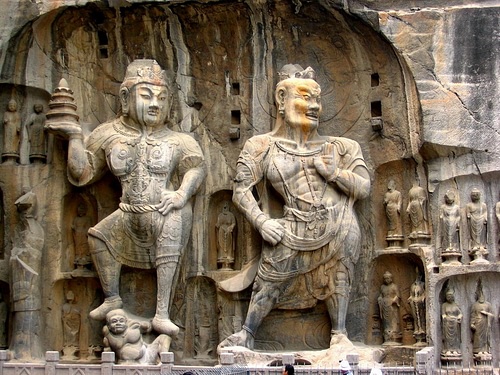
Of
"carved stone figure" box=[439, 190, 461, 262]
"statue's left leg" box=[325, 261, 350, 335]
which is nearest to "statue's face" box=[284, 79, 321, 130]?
"statue's left leg" box=[325, 261, 350, 335]

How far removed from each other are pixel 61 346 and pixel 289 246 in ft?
8.80

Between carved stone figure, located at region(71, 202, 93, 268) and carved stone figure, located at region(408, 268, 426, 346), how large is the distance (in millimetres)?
3361

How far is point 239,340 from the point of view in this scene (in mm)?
11055

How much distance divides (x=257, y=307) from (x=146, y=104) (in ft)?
7.79

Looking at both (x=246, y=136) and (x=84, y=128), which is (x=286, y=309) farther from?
(x=84, y=128)

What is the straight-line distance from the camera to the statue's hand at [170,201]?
11.3 m

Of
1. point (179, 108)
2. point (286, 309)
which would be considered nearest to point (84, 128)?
point (179, 108)

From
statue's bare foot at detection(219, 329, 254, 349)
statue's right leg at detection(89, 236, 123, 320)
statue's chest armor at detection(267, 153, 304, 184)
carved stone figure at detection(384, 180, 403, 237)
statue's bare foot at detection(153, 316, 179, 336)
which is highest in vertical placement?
statue's chest armor at detection(267, 153, 304, 184)

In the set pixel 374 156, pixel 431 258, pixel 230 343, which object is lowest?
pixel 230 343

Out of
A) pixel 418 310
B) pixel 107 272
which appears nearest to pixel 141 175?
pixel 107 272

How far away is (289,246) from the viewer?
436 inches

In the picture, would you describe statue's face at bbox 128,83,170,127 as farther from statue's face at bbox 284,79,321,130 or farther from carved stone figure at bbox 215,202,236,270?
statue's face at bbox 284,79,321,130

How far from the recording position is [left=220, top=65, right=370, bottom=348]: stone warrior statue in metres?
11.1

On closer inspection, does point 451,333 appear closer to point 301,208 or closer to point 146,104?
point 301,208
